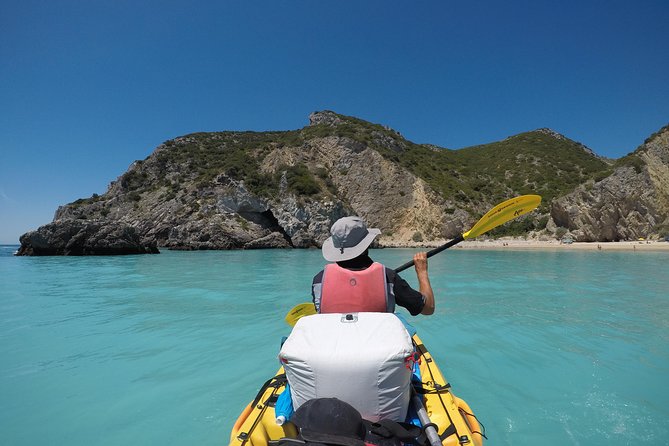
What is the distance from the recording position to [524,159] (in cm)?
7188

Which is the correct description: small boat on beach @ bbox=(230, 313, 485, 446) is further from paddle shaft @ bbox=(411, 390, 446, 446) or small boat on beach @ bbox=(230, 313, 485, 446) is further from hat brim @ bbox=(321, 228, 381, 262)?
hat brim @ bbox=(321, 228, 381, 262)

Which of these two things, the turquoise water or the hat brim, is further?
the turquoise water

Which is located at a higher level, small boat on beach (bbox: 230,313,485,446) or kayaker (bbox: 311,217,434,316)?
kayaker (bbox: 311,217,434,316)

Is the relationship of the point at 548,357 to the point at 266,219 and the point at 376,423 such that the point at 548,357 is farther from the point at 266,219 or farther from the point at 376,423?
the point at 266,219

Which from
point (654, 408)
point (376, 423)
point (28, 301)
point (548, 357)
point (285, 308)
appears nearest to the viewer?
point (376, 423)

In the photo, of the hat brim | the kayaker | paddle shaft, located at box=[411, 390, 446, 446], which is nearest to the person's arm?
the kayaker

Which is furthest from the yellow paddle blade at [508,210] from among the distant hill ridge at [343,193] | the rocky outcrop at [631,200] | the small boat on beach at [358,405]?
the rocky outcrop at [631,200]

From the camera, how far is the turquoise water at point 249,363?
3.42m

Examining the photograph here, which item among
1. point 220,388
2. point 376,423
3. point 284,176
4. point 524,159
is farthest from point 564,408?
point 524,159

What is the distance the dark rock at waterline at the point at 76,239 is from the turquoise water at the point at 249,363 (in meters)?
20.8

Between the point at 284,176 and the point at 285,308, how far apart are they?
127ft

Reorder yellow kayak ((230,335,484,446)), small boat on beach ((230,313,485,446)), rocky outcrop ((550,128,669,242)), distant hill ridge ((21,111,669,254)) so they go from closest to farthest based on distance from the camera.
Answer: small boat on beach ((230,313,485,446))
yellow kayak ((230,335,484,446))
rocky outcrop ((550,128,669,242))
distant hill ridge ((21,111,669,254))

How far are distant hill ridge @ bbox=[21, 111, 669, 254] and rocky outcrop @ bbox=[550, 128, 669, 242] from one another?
0.10m

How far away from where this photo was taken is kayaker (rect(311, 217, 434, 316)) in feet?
8.63
